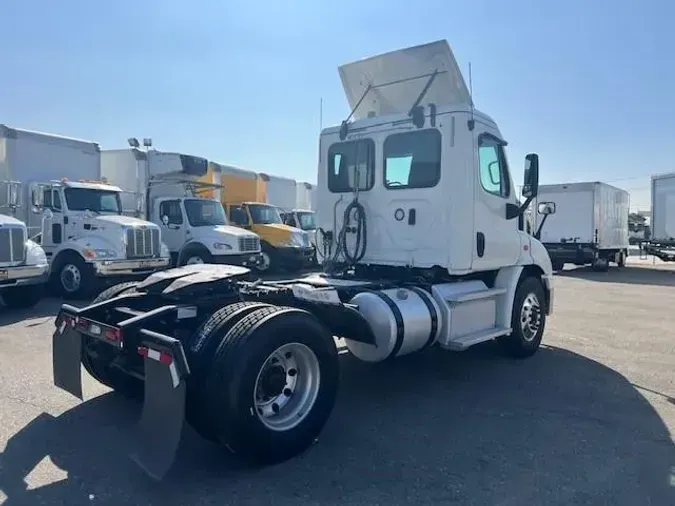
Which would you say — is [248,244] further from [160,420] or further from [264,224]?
[160,420]

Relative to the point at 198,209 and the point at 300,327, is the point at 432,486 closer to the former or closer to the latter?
the point at 300,327

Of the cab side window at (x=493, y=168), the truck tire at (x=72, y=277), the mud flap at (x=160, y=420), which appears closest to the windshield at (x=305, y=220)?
the truck tire at (x=72, y=277)

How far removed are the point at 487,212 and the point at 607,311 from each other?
6.36m

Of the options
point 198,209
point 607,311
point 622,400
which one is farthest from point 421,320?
point 198,209

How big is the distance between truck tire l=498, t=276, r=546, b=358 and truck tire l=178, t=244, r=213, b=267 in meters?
9.41

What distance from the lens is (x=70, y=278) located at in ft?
38.0

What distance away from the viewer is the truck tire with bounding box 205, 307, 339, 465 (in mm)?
3525

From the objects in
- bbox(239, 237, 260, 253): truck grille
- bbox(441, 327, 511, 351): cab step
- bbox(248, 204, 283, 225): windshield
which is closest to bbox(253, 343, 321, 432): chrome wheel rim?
bbox(441, 327, 511, 351): cab step

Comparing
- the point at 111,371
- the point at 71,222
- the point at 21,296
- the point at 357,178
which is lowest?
the point at 111,371

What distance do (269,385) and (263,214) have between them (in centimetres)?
1473

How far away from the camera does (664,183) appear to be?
814 inches

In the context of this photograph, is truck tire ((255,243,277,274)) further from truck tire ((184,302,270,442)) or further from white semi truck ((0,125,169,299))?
truck tire ((184,302,270,442))

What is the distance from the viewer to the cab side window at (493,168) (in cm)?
614

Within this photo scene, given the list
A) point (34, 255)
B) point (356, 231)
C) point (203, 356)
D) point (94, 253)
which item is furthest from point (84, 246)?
point (203, 356)
